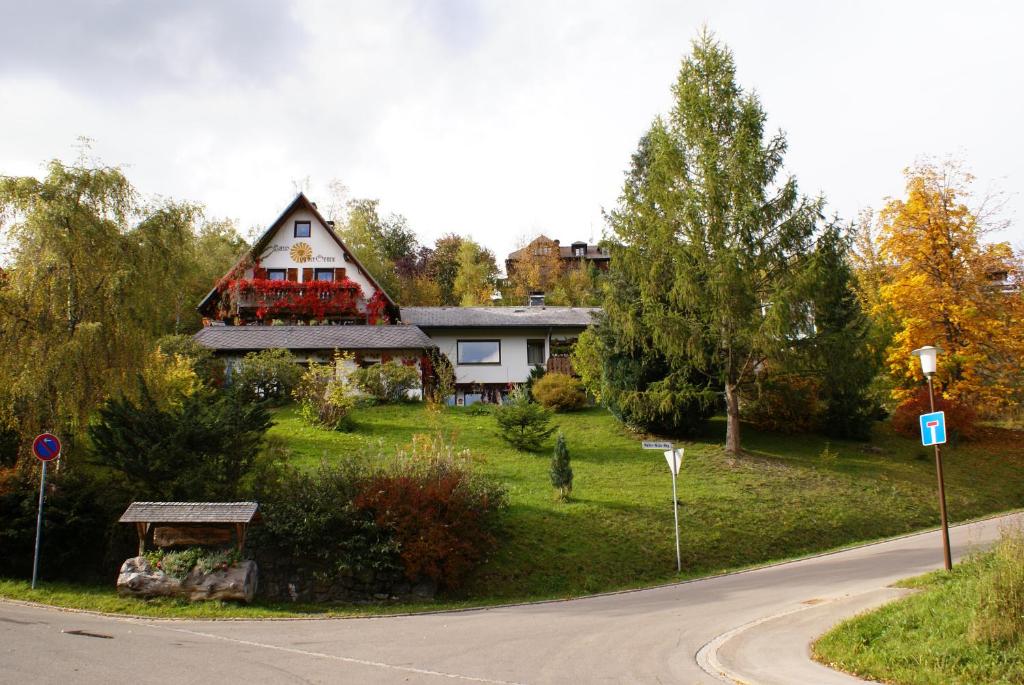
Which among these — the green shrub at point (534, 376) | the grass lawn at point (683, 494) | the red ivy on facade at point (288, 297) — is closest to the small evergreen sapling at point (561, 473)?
the grass lawn at point (683, 494)

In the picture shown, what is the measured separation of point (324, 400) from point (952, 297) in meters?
22.5

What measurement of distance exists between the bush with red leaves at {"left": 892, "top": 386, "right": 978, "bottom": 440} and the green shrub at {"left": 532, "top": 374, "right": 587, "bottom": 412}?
1192 centimetres

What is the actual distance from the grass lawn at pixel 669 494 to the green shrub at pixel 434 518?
729 millimetres

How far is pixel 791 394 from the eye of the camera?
27.0 metres

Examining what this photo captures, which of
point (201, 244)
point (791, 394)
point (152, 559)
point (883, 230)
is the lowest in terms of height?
point (152, 559)

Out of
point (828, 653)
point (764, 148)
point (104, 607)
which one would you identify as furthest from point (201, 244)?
point (828, 653)

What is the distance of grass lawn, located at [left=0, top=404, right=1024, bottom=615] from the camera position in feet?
54.9

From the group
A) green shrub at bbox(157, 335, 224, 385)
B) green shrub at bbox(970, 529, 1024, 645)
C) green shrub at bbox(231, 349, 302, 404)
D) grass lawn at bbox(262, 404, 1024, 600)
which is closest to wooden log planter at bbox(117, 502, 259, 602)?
grass lawn at bbox(262, 404, 1024, 600)

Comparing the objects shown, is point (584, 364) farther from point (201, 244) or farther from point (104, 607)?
point (201, 244)

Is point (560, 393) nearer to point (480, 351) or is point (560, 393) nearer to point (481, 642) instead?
point (480, 351)

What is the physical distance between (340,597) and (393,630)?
2.98 metres

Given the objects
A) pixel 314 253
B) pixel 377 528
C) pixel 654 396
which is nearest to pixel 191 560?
pixel 377 528

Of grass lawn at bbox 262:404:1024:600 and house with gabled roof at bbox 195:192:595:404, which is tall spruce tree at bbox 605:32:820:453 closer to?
grass lawn at bbox 262:404:1024:600

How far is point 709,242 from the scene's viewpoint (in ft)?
82.3
